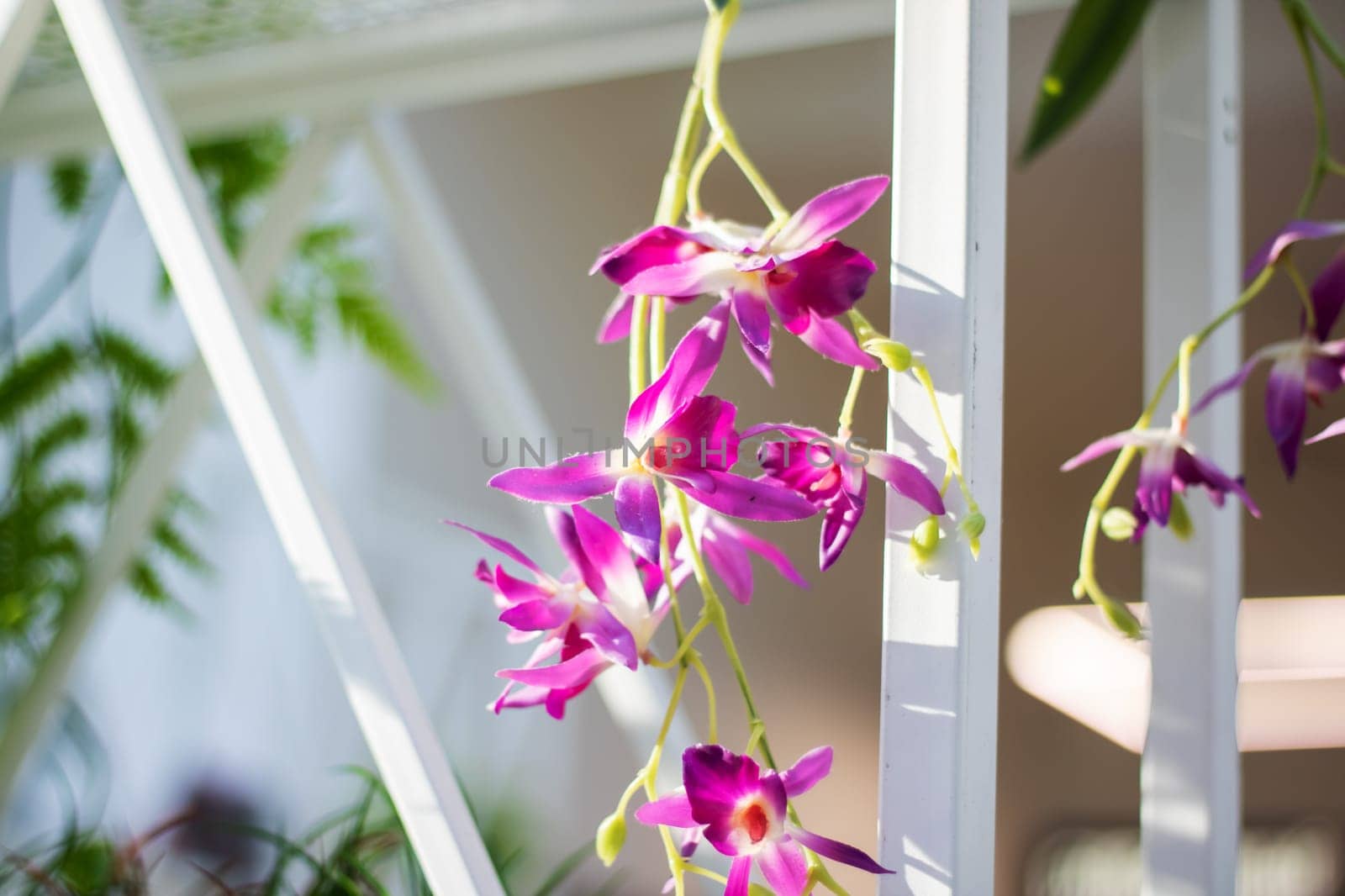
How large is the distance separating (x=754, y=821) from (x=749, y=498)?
0.13 m

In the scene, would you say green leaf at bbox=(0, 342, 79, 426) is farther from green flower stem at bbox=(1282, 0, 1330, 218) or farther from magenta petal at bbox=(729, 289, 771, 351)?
green flower stem at bbox=(1282, 0, 1330, 218)

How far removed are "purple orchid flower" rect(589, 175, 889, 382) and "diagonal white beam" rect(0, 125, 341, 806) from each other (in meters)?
0.89

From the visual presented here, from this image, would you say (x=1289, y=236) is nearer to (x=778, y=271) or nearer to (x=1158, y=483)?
(x=1158, y=483)

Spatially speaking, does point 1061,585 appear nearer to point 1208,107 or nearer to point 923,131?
point 1208,107

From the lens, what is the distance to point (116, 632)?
1.72m

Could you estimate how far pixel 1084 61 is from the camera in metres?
0.33

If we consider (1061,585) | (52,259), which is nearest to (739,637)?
(1061,585)

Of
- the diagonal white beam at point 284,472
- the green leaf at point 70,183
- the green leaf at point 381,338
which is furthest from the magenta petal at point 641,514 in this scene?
the green leaf at point 70,183

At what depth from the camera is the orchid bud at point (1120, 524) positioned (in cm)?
43

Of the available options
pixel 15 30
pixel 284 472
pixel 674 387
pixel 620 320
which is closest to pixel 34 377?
pixel 15 30

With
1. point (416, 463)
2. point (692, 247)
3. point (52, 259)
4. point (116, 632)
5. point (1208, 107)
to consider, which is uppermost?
point (52, 259)

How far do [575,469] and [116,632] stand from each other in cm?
173

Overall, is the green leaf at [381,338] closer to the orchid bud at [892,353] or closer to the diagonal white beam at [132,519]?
the diagonal white beam at [132,519]

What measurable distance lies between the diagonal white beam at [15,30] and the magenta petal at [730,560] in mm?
660
